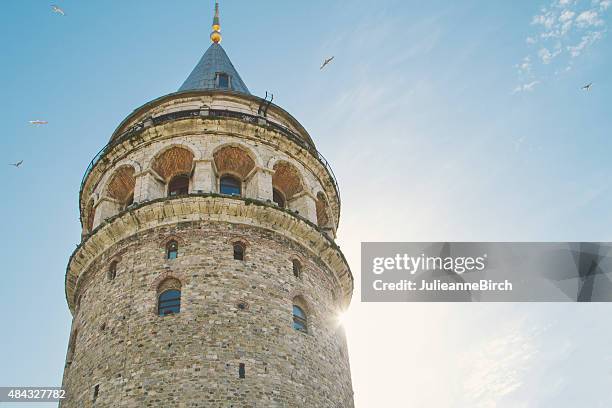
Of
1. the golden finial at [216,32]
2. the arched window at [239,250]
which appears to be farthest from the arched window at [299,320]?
the golden finial at [216,32]

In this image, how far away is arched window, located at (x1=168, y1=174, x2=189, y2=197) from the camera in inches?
934

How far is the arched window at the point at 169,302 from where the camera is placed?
62.0 feet

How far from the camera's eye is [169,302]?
19141 millimetres

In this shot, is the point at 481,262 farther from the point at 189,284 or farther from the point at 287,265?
the point at 189,284

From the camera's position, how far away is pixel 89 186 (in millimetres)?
25422

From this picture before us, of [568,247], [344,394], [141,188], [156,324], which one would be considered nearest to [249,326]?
[156,324]

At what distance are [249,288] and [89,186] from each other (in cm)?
934

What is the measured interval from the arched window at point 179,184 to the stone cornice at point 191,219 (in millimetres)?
2517

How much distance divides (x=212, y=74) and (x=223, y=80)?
1.94 feet

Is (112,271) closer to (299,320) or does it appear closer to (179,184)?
(179,184)

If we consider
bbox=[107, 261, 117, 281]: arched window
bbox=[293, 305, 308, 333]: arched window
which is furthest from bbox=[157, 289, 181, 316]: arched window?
bbox=[293, 305, 308, 333]: arched window

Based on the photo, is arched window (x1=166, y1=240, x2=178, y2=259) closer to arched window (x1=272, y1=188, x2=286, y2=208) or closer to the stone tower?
the stone tower

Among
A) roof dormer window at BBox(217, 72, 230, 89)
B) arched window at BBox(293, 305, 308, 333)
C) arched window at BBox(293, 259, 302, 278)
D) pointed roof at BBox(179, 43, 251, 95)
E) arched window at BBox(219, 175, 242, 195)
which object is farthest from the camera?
roof dormer window at BBox(217, 72, 230, 89)

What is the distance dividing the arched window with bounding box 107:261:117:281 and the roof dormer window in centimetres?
1077
